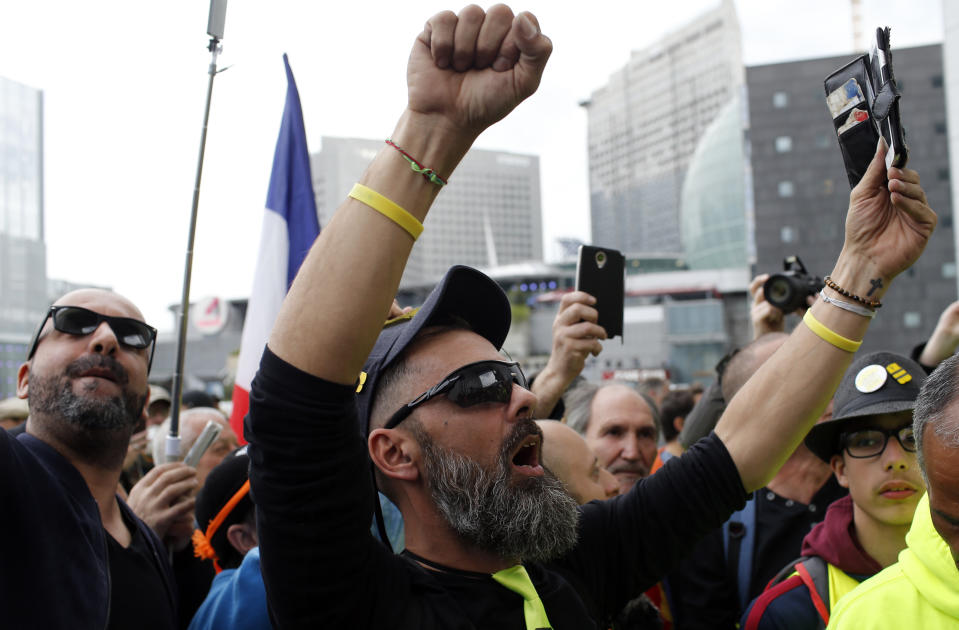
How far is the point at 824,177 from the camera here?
4753cm

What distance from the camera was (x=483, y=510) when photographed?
5.35 feet

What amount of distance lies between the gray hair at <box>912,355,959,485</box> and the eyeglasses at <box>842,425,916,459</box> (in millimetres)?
1029

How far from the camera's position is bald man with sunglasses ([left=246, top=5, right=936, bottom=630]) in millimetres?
1348

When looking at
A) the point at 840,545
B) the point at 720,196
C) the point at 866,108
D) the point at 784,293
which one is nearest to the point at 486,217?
the point at 720,196

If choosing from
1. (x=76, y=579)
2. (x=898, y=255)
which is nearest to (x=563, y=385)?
(x=898, y=255)

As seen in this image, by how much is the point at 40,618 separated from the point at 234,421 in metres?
2.52

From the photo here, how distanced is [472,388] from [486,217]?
12691cm

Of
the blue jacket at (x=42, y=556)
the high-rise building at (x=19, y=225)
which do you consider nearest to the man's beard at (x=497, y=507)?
the blue jacket at (x=42, y=556)

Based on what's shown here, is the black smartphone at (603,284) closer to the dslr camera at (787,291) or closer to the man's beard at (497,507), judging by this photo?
the dslr camera at (787,291)

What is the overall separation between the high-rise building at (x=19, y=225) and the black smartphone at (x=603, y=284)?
4265 centimetres

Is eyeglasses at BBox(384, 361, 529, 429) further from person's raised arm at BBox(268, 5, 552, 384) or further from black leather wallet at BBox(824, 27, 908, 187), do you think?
black leather wallet at BBox(824, 27, 908, 187)

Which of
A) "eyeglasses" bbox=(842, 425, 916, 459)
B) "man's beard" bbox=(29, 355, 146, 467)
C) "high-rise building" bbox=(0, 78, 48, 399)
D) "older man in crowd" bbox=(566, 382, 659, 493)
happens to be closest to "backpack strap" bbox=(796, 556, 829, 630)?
"eyeglasses" bbox=(842, 425, 916, 459)

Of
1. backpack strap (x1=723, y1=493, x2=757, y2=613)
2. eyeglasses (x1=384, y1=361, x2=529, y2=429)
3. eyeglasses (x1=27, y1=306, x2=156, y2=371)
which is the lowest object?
backpack strap (x1=723, y1=493, x2=757, y2=613)

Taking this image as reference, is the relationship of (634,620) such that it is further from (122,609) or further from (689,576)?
(122,609)
